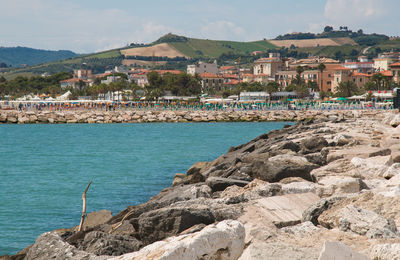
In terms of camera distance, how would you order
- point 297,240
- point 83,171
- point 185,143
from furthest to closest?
point 185,143, point 83,171, point 297,240

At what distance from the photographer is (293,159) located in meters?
A: 10.3

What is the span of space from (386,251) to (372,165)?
5.35 m

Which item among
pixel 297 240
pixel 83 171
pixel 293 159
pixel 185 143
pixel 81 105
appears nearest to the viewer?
pixel 297 240

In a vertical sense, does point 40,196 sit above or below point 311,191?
below

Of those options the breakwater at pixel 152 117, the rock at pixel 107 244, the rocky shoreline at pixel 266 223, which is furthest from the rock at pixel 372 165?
the breakwater at pixel 152 117

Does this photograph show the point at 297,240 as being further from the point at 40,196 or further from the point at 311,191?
the point at 40,196

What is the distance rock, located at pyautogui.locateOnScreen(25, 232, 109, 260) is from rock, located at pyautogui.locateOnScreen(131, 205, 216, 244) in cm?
105

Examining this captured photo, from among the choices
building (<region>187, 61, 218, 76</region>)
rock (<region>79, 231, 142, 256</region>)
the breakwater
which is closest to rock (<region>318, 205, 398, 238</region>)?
rock (<region>79, 231, 142, 256</region>)

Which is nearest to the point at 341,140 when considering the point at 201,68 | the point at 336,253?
the point at 336,253

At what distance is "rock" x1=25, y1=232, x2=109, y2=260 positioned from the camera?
4984mm

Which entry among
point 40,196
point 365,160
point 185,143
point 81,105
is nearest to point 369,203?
point 365,160

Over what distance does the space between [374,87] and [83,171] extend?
272 feet

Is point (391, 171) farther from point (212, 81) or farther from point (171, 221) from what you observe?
point (212, 81)

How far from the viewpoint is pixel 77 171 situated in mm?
22812
